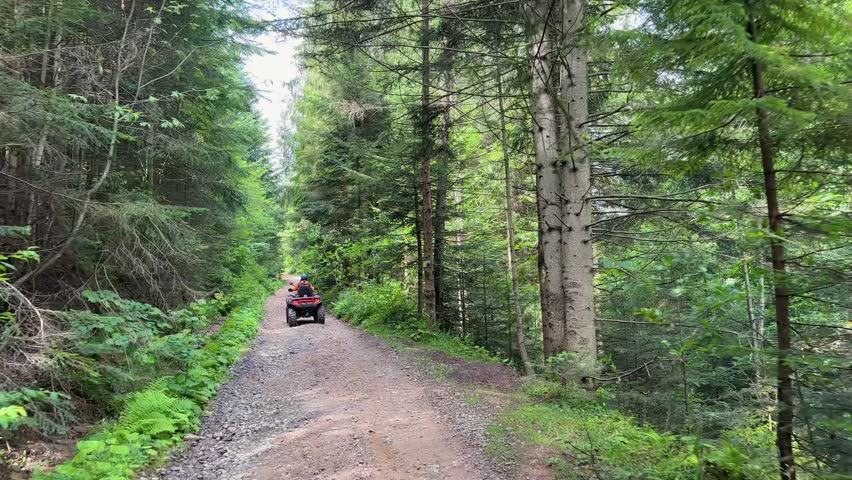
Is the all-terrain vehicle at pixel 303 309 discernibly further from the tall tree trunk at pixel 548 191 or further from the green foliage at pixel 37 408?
the tall tree trunk at pixel 548 191

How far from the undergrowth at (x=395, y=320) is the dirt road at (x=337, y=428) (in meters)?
2.07

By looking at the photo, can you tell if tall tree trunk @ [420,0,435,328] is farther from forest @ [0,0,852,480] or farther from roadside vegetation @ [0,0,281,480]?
roadside vegetation @ [0,0,281,480]

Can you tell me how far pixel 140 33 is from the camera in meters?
7.87

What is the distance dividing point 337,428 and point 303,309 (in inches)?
388

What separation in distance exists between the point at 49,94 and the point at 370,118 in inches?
453

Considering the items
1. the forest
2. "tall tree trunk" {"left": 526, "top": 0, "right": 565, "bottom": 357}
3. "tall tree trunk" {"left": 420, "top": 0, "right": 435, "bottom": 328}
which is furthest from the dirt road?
"tall tree trunk" {"left": 420, "top": 0, "right": 435, "bottom": 328}

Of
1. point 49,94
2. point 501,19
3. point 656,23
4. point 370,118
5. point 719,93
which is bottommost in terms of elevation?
point 719,93

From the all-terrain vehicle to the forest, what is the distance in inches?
54.6

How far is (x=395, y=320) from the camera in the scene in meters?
13.9

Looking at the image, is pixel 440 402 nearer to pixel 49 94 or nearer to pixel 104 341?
pixel 104 341

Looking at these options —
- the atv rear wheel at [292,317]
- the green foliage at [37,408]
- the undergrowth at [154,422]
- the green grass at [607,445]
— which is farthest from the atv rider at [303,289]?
the green grass at [607,445]

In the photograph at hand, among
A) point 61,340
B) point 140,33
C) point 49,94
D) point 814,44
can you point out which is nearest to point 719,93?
point 814,44

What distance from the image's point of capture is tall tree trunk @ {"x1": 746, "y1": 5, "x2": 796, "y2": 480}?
2723mm

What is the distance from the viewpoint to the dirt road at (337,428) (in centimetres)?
457
